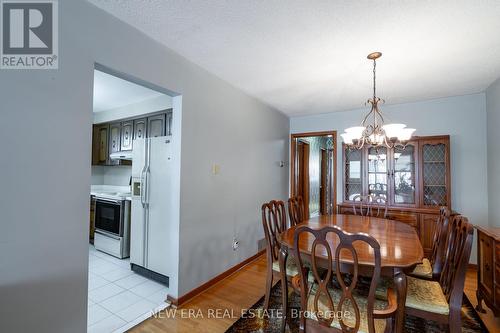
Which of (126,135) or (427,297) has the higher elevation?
(126,135)

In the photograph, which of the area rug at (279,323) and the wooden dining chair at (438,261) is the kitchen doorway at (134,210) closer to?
the area rug at (279,323)

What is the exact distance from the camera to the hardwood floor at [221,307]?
1841 mm

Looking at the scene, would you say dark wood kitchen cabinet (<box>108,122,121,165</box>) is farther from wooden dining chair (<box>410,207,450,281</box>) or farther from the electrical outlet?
wooden dining chair (<box>410,207,450,281</box>)

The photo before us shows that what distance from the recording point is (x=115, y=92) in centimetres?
329

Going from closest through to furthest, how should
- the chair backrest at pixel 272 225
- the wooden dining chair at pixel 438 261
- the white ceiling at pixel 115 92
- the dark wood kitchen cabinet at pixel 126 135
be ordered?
the wooden dining chair at pixel 438 261
the chair backrest at pixel 272 225
the white ceiling at pixel 115 92
the dark wood kitchen cabinet at pixel 126 135

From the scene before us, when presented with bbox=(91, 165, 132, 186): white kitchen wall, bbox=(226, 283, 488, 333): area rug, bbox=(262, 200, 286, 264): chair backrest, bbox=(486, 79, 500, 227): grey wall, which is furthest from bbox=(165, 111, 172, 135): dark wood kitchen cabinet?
bbox=(486, 79, 500, 227): grey wall

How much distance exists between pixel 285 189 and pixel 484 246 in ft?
9.25

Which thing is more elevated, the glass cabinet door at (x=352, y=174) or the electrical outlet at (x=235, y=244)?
the glass cabinet door at (x=352, y=174)

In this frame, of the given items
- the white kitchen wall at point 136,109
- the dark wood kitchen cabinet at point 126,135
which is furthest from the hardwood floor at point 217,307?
the dark wood kitchen cabinet at point 126,135

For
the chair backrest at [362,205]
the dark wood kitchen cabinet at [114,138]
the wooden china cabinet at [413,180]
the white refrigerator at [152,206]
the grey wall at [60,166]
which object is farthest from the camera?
the dark wood kitchen cabinet at [114,138]

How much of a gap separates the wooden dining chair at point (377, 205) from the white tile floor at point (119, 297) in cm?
296

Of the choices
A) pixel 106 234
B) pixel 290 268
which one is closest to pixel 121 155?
pixel 106 234

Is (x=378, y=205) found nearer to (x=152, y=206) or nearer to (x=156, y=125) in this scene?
(x=152, y=206)

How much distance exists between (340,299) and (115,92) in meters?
3.77
